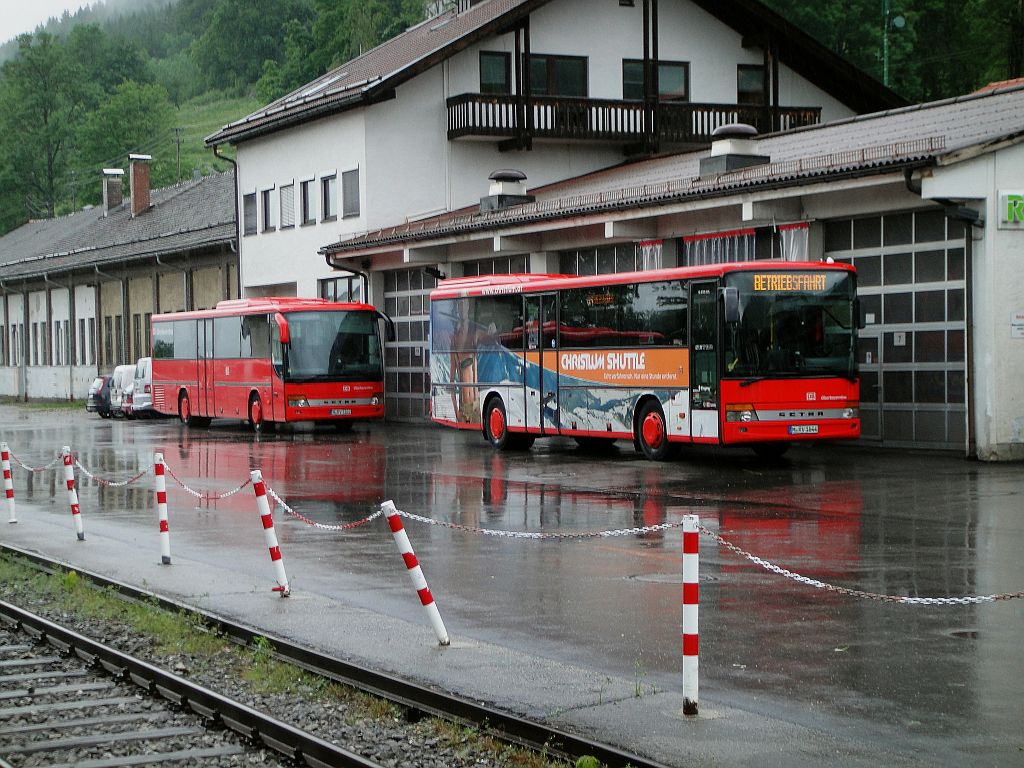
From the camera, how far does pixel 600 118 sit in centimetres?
4488

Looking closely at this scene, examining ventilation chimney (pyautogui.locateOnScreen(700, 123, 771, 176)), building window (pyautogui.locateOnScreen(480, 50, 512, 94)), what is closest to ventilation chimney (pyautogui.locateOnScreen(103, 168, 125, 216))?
building window (pyautogui.locateOnScreen(480, 50, 512, 94))

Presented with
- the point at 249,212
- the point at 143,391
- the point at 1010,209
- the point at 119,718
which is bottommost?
the point at 119,718

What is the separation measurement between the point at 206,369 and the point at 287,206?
8.10 meters

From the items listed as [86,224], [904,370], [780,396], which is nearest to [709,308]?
[780,396]

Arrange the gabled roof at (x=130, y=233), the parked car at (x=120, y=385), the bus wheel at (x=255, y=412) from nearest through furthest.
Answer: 1. the bus wheel at (x=255, y=412)
2. the parked car at (x=120, y=385)
3. the gabled roof at (x=130, y=233)

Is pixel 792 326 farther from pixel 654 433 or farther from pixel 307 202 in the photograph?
pixel 307 202

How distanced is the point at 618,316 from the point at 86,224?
58168mm

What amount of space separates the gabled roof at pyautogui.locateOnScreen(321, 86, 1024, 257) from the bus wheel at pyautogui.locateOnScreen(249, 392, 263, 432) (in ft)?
16.1

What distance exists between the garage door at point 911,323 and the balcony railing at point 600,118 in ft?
54.3

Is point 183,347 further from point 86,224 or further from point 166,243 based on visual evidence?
point 86,224

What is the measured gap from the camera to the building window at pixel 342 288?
1793 inches

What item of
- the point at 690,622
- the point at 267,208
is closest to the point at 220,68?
the point at 267,208

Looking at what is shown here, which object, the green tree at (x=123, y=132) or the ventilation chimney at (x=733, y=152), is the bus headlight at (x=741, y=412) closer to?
the ventilation chimney at (x=733, y=152)

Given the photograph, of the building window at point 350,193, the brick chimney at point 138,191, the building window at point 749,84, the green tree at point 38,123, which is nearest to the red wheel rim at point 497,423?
the building window at point 350,193
